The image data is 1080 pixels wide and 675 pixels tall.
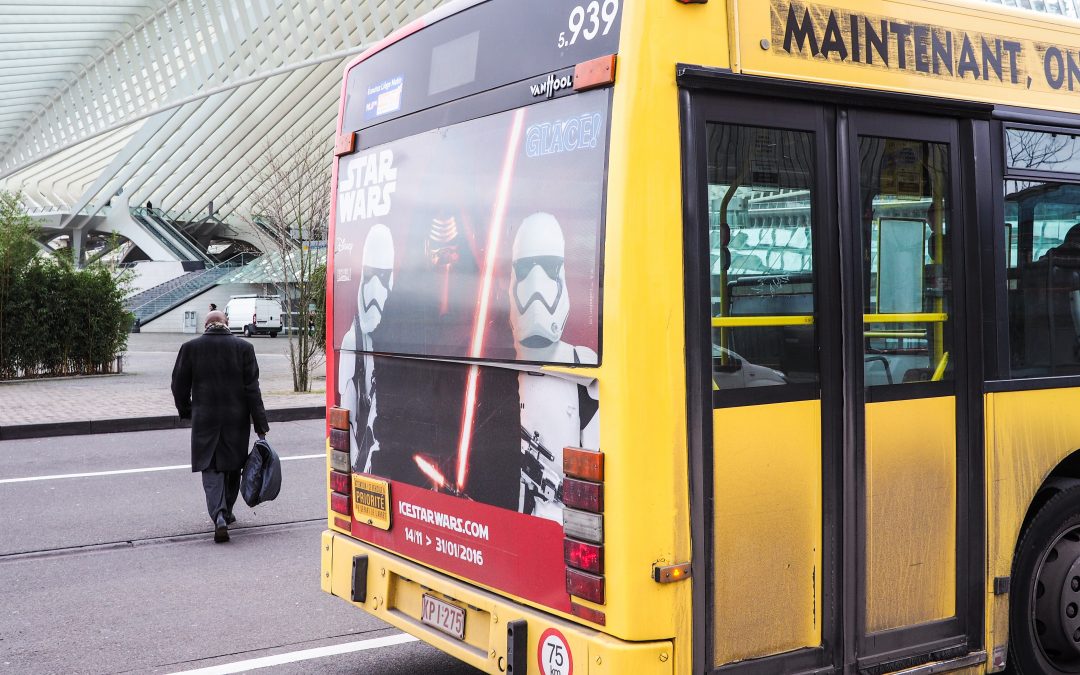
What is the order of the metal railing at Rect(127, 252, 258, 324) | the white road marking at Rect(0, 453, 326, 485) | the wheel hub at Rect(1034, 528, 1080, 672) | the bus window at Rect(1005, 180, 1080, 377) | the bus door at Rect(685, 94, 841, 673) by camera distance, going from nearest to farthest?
the bus door at Rect(685, 94, 841, 673) → the bus window at Rect(1005, 180, 1080, 377) → the wheel hub at Rect(1034, 528, 1080, 672) → the white road marking at Rect(0, 453, 326, 485) → the metal railing at Rect(127, 252, 258, 324)

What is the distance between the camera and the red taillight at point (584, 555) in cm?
327

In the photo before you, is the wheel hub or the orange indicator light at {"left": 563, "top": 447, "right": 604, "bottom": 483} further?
the wheel hub

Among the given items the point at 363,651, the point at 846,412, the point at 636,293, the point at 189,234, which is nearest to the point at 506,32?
the point at 636,293

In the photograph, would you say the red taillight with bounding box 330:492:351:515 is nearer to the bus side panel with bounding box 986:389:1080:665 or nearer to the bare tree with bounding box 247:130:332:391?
the bus side panel with bounding box 986:389:1080:665

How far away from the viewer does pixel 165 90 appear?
188ft

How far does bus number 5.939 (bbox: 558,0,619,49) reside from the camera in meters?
3.34

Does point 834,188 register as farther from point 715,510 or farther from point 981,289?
point 715,510

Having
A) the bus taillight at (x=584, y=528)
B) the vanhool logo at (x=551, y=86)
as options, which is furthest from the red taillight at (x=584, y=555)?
the vanhool logo at (x=551, y=86)

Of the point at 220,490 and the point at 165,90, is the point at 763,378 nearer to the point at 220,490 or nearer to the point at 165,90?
the point at 220,490

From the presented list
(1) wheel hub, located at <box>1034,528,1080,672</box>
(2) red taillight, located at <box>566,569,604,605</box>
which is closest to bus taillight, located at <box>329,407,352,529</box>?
(2) red taillight, located at <box>566,569,604,605</box>

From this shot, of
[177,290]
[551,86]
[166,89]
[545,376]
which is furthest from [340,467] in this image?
[177,290]

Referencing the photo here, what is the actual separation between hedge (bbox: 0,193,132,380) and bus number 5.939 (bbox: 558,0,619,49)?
1949cm

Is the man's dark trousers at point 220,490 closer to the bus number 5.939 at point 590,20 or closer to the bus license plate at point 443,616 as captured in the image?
the bus license plate at point 443,616

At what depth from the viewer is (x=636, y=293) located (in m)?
3.19
